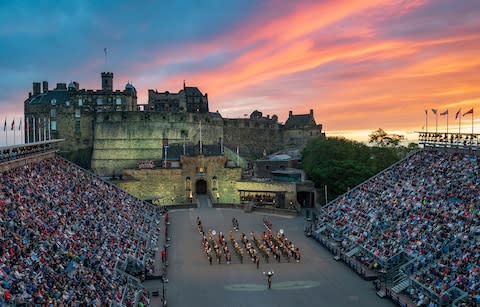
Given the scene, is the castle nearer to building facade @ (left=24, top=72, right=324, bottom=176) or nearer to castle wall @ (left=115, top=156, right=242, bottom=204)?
building facade @ (left=24, top=72, right=324, bottom=176)

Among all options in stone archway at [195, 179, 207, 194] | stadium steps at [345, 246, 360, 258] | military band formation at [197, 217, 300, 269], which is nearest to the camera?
stadium steps at [345, 246, 360, 258]

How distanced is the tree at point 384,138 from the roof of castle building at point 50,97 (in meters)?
57.3

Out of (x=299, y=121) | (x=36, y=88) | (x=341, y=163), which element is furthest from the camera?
(x=299, y=121)

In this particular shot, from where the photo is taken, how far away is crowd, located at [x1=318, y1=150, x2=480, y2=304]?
1085 inches

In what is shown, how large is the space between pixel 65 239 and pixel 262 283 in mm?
12587

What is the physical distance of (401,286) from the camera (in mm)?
29203

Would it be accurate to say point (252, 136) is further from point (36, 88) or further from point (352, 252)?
point (352, 252)

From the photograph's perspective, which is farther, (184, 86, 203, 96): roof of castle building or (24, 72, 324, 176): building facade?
(184, 86, 203, 96): roof of castle building

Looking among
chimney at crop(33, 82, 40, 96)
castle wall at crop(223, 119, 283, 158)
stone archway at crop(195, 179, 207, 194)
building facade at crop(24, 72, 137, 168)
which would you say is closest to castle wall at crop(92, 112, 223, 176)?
building facade at crop(24, 72, 137, 168)

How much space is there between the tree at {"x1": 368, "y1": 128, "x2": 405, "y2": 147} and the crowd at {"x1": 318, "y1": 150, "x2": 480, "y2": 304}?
157 ft

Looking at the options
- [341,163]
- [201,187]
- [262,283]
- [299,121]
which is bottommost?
[262,283]

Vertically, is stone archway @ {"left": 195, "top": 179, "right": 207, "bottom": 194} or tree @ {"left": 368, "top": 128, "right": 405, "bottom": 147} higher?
tree @ {"left": 368, "top": 128, "right": 405, "bottom": 147}

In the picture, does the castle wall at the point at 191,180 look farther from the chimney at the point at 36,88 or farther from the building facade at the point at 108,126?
the chimney at the point at 36,88

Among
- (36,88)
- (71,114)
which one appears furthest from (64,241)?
(36,88)
